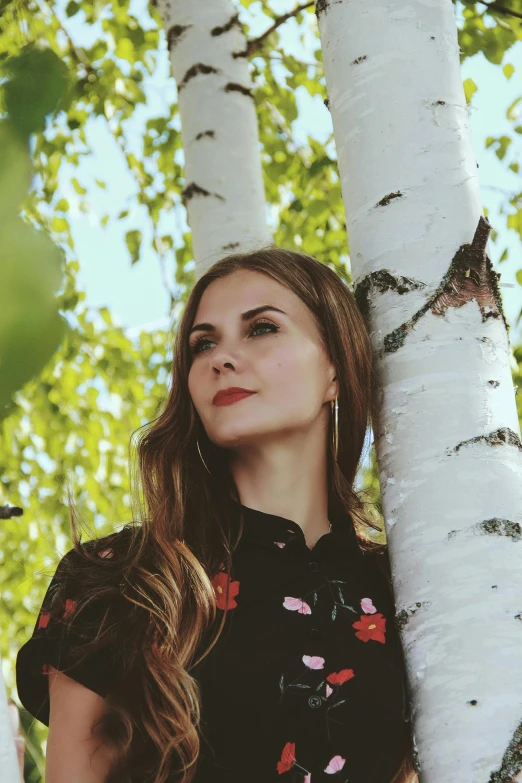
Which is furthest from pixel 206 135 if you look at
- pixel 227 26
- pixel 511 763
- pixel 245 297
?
pixel 511 763

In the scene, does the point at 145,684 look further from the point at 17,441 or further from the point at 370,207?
the point at 17,441

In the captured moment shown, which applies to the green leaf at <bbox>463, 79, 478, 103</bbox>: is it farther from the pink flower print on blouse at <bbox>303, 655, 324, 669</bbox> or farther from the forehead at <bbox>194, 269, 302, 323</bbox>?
the pink flower print on blouse at <bbox>303, 655, 324, 669</bbox>

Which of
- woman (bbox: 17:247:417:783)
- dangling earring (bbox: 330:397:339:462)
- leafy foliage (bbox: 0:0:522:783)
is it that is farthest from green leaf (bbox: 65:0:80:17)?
dangling earring (bbox: 330:397:339:462)

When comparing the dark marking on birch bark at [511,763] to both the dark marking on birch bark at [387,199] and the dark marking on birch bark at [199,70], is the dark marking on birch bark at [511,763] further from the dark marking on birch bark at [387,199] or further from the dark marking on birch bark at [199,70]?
the dark marking on birch bark at [199,70]

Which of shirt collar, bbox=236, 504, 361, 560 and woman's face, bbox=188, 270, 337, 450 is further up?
woman's face, bbox=188, 270, 337, 450

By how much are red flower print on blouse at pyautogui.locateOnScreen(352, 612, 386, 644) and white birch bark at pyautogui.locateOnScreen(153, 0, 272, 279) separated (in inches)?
34.0

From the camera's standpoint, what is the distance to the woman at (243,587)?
3.82 feet

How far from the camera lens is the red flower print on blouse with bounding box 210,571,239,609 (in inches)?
50.3

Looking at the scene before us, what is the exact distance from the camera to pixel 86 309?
3.70 metres

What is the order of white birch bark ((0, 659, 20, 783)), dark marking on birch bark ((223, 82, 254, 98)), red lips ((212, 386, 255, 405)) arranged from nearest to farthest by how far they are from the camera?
white birch bark ((0, 659, 20, 783)) → red lips ((212, 386, 255, 405)) → dark marking on birch bark ((223, 82, 254, 98))

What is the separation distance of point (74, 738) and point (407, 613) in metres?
0.48

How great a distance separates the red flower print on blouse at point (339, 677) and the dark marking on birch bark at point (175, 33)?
1493 millimetres

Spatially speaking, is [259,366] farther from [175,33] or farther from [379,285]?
[175,33]

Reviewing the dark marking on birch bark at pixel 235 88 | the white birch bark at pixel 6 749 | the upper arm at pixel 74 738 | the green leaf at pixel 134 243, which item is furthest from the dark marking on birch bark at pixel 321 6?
the green leaf at pixel 134 243
